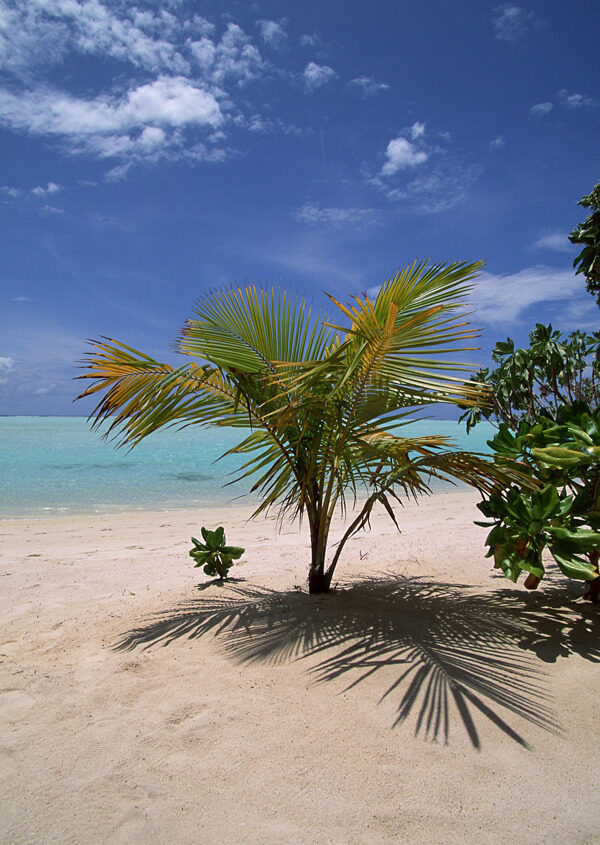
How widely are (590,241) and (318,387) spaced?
6.05 meters

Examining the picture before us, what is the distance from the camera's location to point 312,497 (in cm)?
361

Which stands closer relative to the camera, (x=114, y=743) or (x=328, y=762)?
(x=328, y=762)

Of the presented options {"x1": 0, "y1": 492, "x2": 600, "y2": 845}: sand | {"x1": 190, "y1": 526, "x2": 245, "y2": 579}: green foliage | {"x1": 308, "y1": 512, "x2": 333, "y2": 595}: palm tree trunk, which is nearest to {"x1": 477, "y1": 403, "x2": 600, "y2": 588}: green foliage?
{"x1": 0, "y1": 492, "x2": 600, "y2": 845}: sand

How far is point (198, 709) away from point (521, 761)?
132cm

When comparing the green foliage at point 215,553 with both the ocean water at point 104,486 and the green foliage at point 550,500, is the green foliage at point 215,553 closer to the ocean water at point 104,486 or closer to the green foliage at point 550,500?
the green foliage at point 550,500

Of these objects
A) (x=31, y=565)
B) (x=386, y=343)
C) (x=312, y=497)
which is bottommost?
(x=31, y=565)

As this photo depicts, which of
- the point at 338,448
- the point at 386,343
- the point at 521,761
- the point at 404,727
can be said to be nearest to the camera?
the point at 521,761

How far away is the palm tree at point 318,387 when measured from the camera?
2.94m

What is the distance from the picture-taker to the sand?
64.4 inches

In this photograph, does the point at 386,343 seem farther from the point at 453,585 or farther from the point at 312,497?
the point at 453,585

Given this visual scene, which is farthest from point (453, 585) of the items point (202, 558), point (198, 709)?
point (198, 709)

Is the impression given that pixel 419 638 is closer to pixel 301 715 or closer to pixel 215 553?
pixel 301 715

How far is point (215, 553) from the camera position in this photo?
434 cm

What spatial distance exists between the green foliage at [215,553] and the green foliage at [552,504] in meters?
2.15
